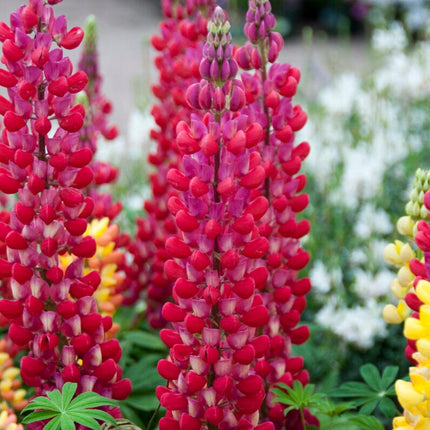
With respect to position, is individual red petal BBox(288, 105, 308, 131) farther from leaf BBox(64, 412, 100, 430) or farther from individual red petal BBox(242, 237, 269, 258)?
leaf BBox(64, 412, 100, 430)

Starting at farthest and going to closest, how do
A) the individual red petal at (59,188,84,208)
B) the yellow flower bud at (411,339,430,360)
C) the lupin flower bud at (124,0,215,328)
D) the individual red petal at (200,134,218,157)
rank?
the lupin flower bud at (124,0,215,328) → the individual red petal at (59,188,84,208) → the individual red petal at (200,134,218,157) → the yellow flower bud at (411,339,430,360)

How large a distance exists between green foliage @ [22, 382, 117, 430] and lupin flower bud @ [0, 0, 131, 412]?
6 centimetres

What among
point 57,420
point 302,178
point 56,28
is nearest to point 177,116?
point 302,178

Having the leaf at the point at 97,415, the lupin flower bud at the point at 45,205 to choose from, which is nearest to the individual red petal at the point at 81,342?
the lupin flower bud at the point at 45,205

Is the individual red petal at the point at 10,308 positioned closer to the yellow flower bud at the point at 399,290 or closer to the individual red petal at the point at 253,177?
the individual red petal at the point at 253,177

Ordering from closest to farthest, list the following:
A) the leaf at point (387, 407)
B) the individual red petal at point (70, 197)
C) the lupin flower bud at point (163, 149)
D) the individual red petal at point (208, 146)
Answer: the individual red petal at point (208, 146) < the individual red petal at point (70, 197) < the leaf at point (387, 407) < the lupin flower bud at point (163, 149)

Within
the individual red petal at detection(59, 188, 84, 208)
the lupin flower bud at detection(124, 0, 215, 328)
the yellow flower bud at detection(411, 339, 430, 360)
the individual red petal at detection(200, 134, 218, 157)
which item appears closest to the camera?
the yellow flower bud at detection(411, 339, 430, 360)

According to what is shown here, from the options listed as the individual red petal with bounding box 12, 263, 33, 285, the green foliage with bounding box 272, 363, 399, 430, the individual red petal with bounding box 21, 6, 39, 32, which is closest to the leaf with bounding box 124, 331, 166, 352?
the green foliage with bounding box 272, 363, 399, 430

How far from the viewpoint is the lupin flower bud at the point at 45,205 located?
1.09m

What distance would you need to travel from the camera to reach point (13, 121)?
107cm

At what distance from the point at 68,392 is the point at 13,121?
0.41 m

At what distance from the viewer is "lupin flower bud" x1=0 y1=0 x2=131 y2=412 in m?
1.09

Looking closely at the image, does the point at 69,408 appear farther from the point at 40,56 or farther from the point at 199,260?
the point at 40,56

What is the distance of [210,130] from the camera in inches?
40.7
